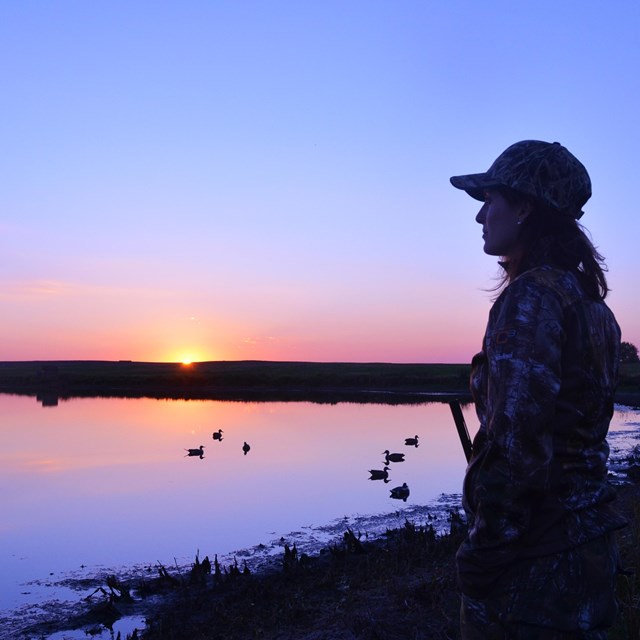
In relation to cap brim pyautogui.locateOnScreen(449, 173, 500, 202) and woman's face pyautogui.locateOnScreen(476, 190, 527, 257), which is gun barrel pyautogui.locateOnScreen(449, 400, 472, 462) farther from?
cap brim pyautogui.locateOnScreen(449, 173, 500, 202)

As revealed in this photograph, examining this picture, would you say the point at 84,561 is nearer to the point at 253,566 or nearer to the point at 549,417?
A: the point at 253,566

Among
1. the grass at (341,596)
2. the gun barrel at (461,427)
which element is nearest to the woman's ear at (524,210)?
the gun barrel at (461,427)

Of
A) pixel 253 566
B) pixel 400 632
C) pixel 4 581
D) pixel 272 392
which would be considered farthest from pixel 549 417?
pixel 272 392

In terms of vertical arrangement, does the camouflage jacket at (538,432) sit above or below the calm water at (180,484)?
above

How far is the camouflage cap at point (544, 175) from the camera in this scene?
2566 mm

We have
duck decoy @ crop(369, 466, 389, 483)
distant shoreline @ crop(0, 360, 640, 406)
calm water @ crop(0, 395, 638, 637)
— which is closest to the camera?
calm water @ crop(0, 395, 638, 637)

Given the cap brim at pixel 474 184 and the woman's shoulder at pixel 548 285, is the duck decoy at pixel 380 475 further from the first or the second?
the woman's shoulder at pixel 548 285

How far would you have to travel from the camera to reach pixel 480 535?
2.31 meters

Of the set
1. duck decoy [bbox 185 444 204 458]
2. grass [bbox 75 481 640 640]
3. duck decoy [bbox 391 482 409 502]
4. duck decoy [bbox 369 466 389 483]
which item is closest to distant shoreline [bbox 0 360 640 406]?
duck decoy [bbox 185 444 204 458]

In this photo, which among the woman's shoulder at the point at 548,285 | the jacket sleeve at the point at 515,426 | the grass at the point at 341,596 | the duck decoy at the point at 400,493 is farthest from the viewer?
the duck decoy at the point at 400,493

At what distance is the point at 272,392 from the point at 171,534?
2024 inches

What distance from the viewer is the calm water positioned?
1362 centimetres

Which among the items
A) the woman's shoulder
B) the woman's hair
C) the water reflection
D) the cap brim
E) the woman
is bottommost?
the water reflection

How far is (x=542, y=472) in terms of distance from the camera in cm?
223
